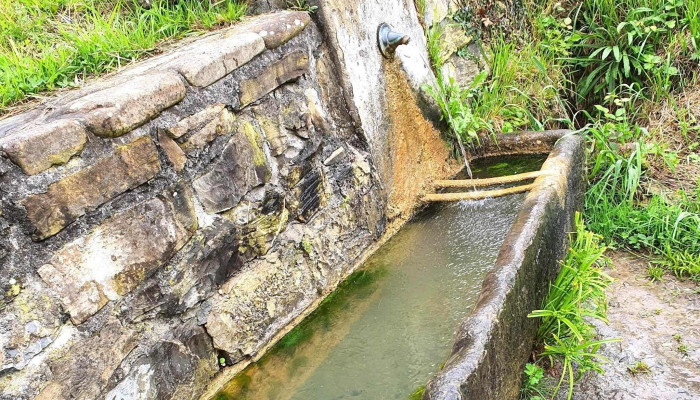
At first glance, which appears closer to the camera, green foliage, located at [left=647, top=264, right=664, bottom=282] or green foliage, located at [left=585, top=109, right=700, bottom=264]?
green foliage, located at [left=647, top=264, right=664, bottom=282]

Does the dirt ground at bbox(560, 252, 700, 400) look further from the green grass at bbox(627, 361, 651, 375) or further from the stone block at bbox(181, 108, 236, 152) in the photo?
the stone block at bbox(181, 108, 236, 152)

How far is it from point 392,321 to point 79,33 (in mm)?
1907

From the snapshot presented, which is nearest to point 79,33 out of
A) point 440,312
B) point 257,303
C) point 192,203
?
point 192,203

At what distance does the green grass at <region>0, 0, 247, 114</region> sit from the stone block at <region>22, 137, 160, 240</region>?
63cm

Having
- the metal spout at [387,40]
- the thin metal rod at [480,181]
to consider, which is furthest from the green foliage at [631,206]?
the metal spout at [387,40]

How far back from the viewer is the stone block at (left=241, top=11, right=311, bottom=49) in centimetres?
232

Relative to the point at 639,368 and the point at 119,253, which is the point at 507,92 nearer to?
the point at 639,368

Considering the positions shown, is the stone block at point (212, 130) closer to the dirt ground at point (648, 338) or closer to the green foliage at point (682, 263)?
the dirt ground at point (648, 338)

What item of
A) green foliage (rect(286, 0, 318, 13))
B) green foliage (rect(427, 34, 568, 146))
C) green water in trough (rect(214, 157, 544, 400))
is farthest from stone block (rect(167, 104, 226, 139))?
green foliage (rect(427, 34, 568, 146))

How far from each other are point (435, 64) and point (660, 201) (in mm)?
1562

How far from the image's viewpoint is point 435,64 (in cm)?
362

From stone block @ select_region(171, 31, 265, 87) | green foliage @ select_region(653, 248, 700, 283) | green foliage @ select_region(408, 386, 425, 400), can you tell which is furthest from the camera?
green foliage @ select_region(653, 248, 700, 283)

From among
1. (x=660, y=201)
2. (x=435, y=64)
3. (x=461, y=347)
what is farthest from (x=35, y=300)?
(x=660, y=201)

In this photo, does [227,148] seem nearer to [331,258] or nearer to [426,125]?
[331,258]
